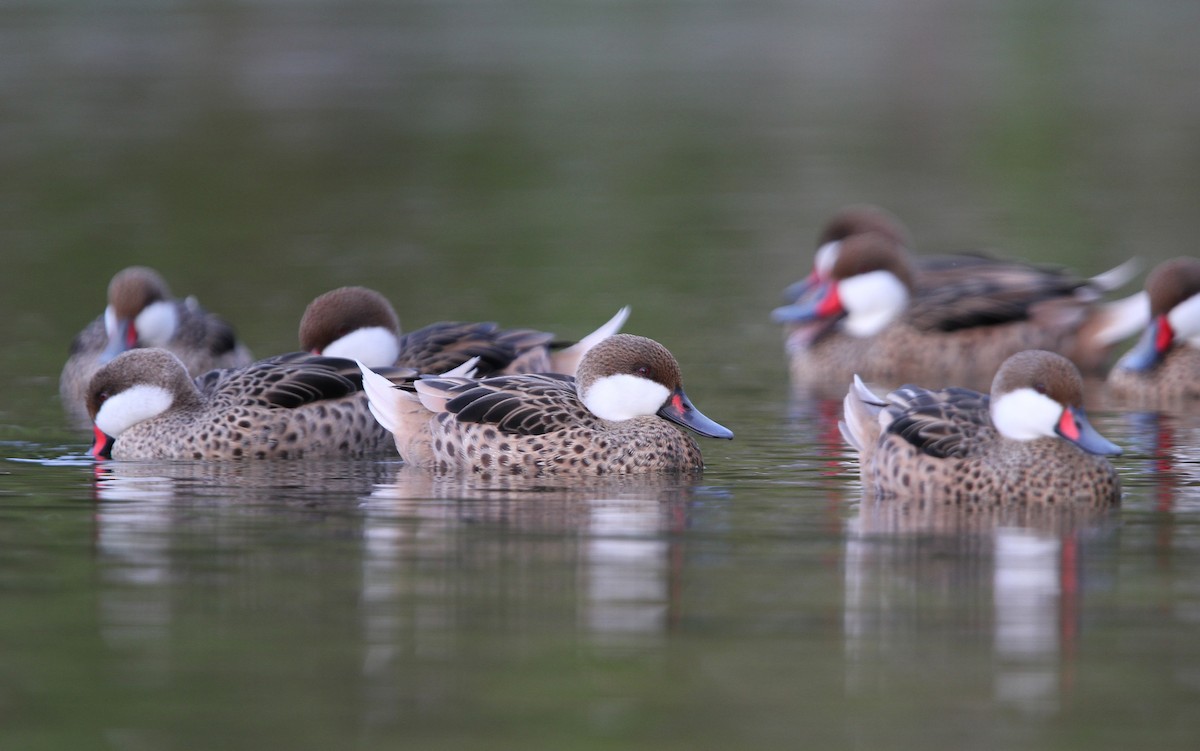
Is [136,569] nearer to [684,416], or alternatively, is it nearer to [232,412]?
[232,412]

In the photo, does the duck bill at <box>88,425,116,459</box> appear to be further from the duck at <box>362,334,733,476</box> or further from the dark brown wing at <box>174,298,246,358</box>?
the dark brown wing at <box>174,298,246,358</box>

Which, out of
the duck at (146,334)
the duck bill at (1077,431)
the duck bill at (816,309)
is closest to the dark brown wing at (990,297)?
the duck bill at (816,309)

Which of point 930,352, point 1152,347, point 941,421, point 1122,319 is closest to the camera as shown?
point 941,421

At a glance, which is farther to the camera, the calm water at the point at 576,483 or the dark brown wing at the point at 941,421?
Answer: the dark brown wing at the point at 941,421

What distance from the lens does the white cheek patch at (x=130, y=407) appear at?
11.1 metres

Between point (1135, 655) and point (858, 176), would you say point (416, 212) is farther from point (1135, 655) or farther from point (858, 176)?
point (1135, 655)

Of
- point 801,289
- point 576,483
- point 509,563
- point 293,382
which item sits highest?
point 801,289

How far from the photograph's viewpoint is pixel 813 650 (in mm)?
7035

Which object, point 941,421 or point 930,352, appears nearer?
point 941,421

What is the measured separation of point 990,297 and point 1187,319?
1672mm

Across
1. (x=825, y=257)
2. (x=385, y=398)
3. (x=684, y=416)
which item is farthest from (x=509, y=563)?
(x=825, y=257)

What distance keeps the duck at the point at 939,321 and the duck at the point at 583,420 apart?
407 centimetres

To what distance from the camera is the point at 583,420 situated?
10242 mm

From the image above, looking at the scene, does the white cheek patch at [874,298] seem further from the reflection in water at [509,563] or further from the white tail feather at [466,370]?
the reflection in water at [509,563]
